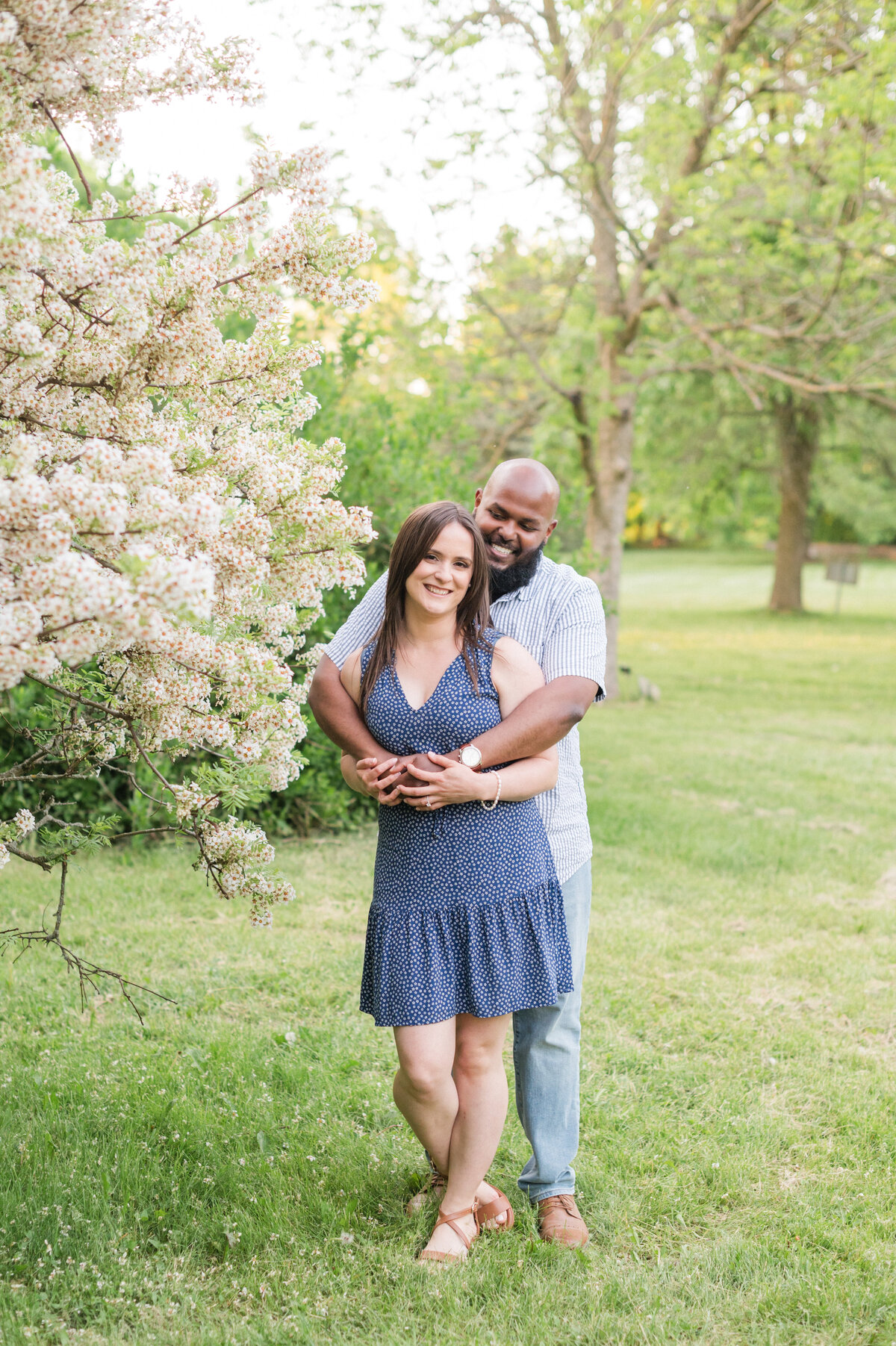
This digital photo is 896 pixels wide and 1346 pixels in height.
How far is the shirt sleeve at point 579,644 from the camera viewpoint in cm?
308

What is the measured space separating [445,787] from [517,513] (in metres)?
0.84

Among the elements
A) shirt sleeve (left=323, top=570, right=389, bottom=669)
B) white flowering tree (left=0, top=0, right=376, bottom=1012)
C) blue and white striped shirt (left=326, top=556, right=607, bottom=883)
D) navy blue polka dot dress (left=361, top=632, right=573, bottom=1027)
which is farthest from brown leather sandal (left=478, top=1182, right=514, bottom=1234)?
shirt sleeve (left=323, top=570, right=389, bottom=669)

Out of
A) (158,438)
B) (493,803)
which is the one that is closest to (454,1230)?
(493,803)

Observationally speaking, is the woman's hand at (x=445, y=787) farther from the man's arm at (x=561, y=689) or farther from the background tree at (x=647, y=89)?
the background tree at (x=647, y=89)

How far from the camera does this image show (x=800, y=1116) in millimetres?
3994

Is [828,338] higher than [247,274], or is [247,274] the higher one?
[828,338]

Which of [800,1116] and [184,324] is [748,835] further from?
[184,324]

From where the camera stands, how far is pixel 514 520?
10.5ft

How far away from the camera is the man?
311 centimetres

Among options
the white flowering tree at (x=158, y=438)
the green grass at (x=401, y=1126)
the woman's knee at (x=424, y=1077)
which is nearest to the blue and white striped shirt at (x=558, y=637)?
the white flowering tree at (x=158, y=438)

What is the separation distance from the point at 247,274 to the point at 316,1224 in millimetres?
2572

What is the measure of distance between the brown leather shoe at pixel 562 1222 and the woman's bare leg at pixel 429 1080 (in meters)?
0.40

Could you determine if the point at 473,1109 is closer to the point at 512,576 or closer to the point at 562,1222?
the point at 562,1222

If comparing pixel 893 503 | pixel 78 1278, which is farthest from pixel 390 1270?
pixel 893 503
